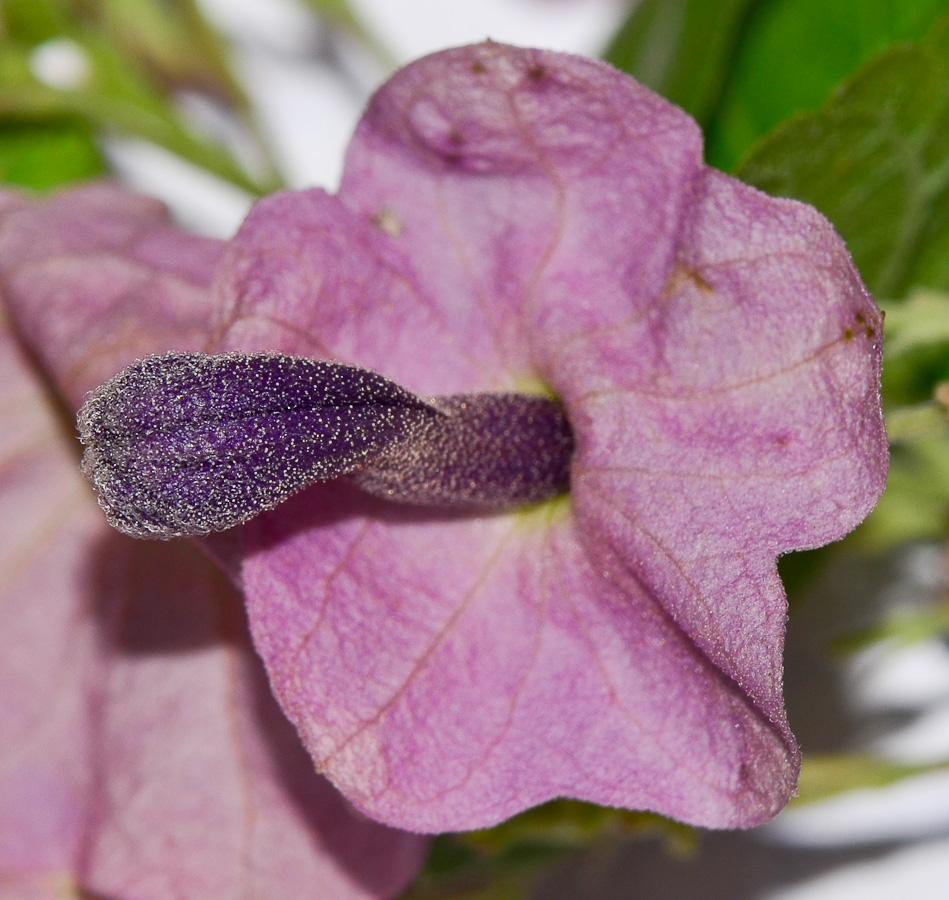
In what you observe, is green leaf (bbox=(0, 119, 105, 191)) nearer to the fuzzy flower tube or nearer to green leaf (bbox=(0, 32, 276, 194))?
green leaf (bbox=(0, 32, 276, 194))

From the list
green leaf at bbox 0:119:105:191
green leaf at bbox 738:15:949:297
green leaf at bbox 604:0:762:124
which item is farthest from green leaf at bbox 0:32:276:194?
green leaf at bbox 738:15:949:297

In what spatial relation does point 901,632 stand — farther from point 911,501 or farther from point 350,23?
point 350,23

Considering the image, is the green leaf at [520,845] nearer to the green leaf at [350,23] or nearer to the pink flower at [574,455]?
the pink flower at [574,455]

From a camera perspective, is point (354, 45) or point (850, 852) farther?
point (354, 45)

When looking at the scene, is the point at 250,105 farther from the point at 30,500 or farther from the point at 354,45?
the point at 30,500

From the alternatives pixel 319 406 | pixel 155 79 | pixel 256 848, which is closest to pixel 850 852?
pixel 256 848

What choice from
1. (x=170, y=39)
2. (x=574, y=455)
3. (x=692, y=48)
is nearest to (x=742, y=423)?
(x=574, y=455)
